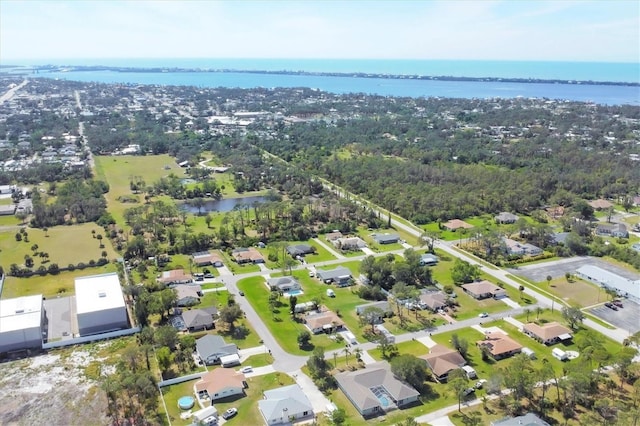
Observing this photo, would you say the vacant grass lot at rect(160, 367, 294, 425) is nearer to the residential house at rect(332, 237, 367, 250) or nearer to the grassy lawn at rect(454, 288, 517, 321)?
the grassy lawn at rect(454, 288, 517, 321)

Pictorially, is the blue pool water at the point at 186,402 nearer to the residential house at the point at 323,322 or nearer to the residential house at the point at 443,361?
the residential house at the point at 323,322

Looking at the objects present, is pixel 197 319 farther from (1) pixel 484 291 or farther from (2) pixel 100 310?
(1) pixel 484 291

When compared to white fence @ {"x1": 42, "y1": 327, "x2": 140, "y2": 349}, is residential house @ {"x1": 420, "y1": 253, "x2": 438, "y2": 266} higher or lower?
higher

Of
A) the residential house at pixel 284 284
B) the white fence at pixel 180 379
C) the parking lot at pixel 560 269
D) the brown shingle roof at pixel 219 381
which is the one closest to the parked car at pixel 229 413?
the brown shingle roof at pixel 219 381

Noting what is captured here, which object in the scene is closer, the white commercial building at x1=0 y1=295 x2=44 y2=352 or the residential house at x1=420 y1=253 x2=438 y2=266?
the white commercial building at x1=0 y1=295 x2=44 y2=352

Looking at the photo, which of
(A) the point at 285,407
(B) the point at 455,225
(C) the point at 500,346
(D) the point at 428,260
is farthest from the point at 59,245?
(C) the point at 500,346

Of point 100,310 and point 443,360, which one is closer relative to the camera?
point 443,360

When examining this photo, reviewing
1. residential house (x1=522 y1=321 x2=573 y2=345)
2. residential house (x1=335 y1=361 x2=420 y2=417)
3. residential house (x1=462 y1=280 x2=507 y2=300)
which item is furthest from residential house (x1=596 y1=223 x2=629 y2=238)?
residential house (x1=335 y1=361 x2=420 y2=417)
